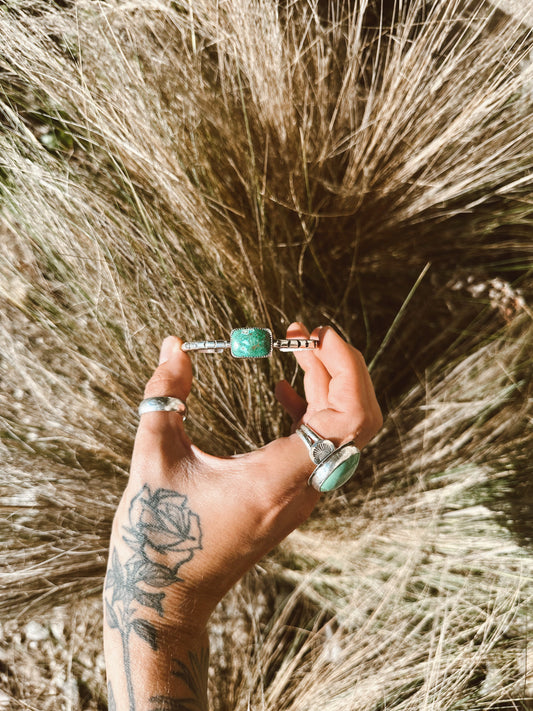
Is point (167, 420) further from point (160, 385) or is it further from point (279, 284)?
point (279, 284)

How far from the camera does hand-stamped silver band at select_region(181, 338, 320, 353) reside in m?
1.10

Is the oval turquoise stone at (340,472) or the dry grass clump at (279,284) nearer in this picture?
the oval turquoise stone at (340,472)

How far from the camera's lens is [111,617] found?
3.64 ft

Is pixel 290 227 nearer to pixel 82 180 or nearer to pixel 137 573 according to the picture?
pixel 82 180

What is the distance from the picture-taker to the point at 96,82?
4.22 feet

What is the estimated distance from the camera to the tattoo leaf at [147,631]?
1068 millimetres

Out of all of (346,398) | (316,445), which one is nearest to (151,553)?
(316,445)

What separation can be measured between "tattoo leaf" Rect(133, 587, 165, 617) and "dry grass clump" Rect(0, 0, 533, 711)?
379 mm

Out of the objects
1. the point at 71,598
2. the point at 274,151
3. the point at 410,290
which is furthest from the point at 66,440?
the point at 410,290

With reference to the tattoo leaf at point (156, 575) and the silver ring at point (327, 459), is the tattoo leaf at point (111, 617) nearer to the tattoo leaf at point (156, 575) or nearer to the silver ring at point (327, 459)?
the tattoo leaf at point (156, 575)

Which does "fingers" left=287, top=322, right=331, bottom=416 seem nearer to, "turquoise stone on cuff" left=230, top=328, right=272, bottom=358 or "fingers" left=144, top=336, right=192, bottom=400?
"turquoise stone on cuff" left=230, top=328, right=272, bottom=358

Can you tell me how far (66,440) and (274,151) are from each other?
0.92 metres

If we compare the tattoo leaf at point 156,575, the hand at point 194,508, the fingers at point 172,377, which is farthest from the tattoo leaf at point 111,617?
the fingers at point 172,377

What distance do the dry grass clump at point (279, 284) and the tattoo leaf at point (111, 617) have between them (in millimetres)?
333
